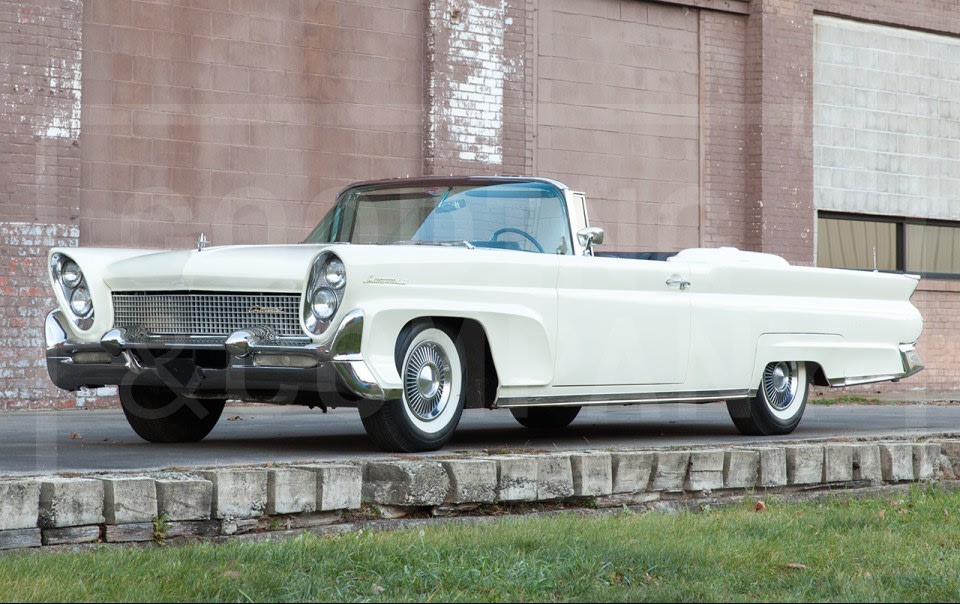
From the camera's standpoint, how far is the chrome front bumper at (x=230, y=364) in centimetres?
591

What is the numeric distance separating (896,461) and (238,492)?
3.57 metres

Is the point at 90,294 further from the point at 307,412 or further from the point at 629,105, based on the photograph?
the point at 629,105

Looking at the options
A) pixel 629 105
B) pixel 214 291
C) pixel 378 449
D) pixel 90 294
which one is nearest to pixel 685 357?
pixel 378 449

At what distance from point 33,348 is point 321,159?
11.3 ft

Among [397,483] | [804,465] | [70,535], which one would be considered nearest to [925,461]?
[804,465]

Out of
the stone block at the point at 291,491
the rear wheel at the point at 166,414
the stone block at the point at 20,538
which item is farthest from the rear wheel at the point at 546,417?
the stone block at the point at 20,538

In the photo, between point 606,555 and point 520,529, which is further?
point 520,529

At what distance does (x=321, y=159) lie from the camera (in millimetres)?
13469

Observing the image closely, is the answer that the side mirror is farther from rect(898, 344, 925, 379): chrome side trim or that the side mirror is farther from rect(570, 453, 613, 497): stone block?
rect(898, 344, 925, 379): chrome side trim

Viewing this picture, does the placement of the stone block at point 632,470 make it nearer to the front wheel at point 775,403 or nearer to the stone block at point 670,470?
the stone block at point 670,470

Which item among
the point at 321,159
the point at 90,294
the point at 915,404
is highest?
the point at 321,159

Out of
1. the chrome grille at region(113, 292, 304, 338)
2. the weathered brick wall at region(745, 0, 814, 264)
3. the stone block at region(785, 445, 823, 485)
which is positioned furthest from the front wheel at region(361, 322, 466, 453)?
the weathered brick wall at region(745, 0, 814, 264)

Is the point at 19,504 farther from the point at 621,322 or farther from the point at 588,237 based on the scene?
the point at 588,237

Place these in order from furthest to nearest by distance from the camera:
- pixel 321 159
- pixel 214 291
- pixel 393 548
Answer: pixel 321 159, pixel 214 291, pixel 393 548
